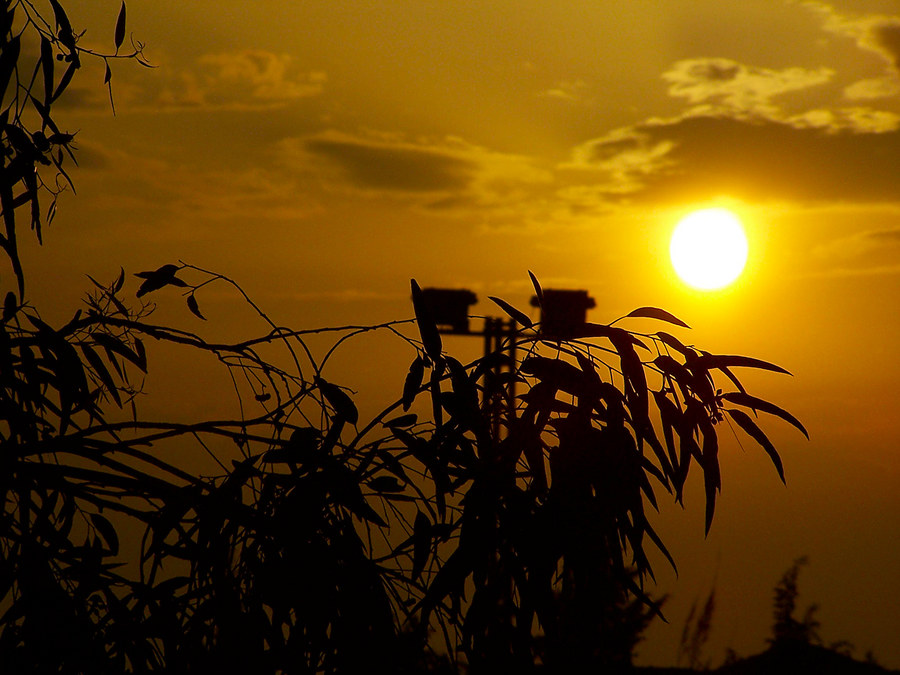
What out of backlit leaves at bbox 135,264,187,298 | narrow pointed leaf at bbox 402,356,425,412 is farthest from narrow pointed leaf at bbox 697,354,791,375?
backlit leaves at bbox 135,264,187,298

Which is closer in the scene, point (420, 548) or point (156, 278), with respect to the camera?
point (420, 548)

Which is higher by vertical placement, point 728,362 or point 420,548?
point 728,362

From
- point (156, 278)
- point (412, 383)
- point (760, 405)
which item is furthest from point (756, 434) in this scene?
point (156, 278)

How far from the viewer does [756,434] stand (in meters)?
2.85

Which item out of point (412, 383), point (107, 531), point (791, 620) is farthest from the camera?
point (791, 620)

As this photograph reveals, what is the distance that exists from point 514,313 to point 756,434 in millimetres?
737

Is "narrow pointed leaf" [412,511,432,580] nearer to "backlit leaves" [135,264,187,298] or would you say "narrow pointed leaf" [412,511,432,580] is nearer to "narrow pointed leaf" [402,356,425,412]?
"narrow pointed leaf" [402,356,425,412]

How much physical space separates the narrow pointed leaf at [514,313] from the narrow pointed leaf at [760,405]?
2.02 feet

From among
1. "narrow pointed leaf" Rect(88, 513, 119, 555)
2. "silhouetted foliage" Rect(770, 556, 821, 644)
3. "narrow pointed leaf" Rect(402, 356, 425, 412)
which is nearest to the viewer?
"narrow pointed leaf" Rect(402, 356, 425, 412)

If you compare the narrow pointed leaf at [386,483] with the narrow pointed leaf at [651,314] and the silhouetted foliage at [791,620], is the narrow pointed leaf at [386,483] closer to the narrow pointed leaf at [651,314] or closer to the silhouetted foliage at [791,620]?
the narrow pointed leaf at [651,314]

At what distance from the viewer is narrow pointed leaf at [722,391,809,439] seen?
2785mm

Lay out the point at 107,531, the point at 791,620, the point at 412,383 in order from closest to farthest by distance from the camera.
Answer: the point at 412,383 < the point at 107,531 < the point at 791,620

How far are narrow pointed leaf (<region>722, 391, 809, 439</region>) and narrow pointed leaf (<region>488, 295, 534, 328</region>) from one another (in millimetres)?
616

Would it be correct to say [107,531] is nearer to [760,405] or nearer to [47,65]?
[47,65]
